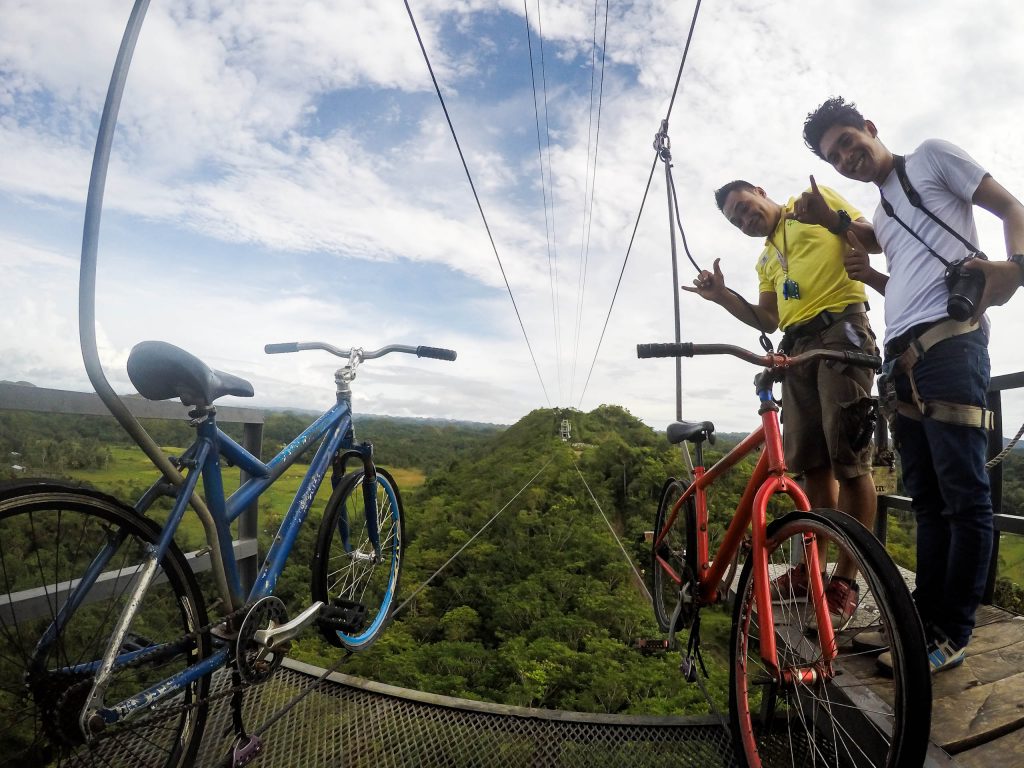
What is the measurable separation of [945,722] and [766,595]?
53cm

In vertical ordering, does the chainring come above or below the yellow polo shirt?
→ below

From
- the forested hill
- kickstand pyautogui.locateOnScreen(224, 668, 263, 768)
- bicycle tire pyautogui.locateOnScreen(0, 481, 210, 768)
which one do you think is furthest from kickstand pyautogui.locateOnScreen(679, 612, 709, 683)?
the forested hill

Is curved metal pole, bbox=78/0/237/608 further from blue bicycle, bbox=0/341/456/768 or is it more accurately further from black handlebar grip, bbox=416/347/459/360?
black handlebar grip, bbox=416/347/459/360

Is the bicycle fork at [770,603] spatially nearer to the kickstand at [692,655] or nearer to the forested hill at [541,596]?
the kickstand at [692,655]

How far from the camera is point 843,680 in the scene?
4.31 ft

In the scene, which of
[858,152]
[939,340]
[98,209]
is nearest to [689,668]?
[939,340]

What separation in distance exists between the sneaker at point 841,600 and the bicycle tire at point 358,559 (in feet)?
4.85

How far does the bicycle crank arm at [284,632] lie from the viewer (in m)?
1.37

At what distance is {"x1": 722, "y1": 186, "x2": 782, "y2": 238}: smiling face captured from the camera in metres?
2.08

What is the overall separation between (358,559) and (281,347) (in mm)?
888

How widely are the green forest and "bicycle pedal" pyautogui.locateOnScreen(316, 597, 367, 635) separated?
0.60 ft

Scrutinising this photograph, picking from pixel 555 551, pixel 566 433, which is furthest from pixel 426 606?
pixel 566 433

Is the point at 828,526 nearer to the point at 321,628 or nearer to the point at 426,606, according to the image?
the point at 321,628

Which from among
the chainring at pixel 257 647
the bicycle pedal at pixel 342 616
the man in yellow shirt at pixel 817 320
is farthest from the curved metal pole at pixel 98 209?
the man in yellow shirt at pixel 817 320
